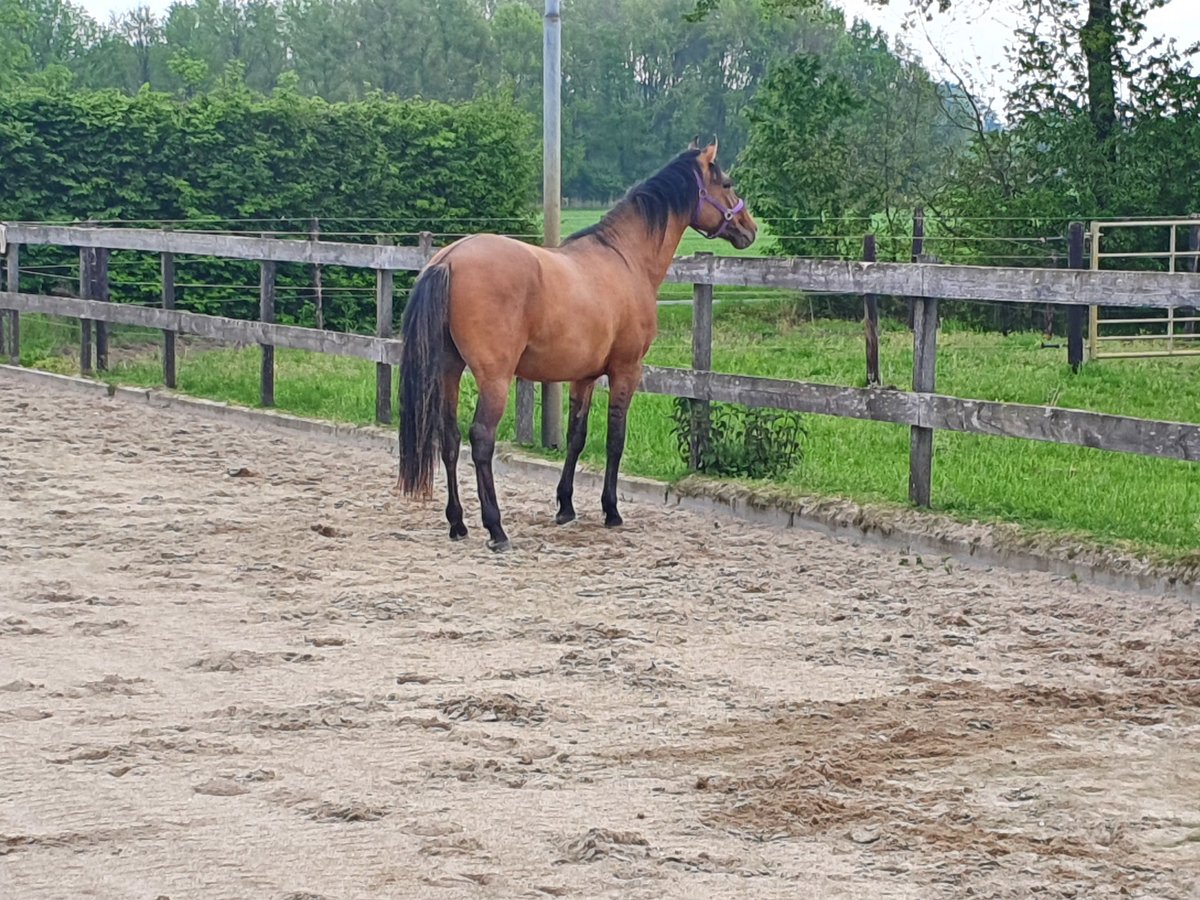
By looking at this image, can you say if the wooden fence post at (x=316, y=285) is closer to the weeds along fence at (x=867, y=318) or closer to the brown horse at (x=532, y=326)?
the weeds along fence at (x=867, y=318)

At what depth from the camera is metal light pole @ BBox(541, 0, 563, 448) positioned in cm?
970

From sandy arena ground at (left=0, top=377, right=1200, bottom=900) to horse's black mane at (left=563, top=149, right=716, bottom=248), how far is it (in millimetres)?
1608

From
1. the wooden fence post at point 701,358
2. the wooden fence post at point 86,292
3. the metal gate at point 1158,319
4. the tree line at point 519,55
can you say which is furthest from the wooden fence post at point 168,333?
the tree line at point 519,55

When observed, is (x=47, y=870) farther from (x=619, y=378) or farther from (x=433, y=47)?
(x=433, y=47)

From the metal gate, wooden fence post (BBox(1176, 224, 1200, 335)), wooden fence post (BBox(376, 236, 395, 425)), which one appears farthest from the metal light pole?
wooden fence post (BBox(1176, 224, 1200, 335))

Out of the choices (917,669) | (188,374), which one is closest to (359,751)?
(917,669)

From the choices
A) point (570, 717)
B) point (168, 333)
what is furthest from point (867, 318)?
point (570, 717)

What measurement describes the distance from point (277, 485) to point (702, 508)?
2434 mm

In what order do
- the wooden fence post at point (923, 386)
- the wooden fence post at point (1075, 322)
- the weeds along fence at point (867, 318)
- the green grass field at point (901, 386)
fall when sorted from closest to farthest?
the weeds along fence at point (867, 318), the green grass field at point (901, 386), the wooden fence post at point (923, 386), the wooden fence post at point (1075, 322)

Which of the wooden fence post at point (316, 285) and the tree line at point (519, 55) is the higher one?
the tree line at point (519, 55)

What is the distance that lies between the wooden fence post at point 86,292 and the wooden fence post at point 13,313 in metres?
0.90

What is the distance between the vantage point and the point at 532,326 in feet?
25.6

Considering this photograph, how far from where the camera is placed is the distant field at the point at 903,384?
7691mm

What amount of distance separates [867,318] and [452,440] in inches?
259
